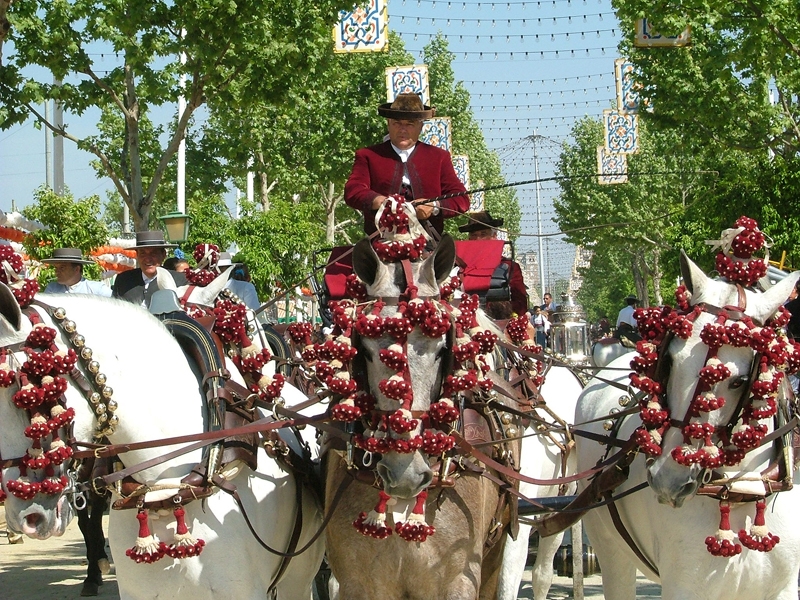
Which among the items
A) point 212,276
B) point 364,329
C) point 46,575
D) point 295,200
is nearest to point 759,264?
point 364,329

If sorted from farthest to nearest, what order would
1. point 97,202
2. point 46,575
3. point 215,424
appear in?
point 97,202 < point 46,575 < point 215,424

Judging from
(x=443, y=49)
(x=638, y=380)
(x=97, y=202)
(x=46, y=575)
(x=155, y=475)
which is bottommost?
(x=46, y=575)

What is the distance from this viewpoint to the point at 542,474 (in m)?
7.39

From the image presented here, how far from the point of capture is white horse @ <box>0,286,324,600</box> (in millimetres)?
4547

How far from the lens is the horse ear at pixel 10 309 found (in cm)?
412

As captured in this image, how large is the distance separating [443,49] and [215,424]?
45.4m

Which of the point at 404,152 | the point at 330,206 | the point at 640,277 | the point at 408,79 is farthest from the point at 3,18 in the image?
the point at 640,277

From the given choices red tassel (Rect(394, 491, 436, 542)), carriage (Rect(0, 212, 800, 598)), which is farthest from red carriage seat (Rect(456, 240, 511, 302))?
red tassel (Rect(394, 491, 436, 542))

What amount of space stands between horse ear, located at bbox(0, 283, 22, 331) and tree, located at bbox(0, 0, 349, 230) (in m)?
10.1

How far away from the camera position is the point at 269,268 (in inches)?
932

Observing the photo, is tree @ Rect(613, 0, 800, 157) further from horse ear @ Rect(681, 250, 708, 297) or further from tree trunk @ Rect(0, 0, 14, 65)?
horse ear @ Rect(681, 250, 708, 297)

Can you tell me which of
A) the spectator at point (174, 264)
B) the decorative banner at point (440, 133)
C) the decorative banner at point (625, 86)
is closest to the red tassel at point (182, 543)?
the spectator at point (174, 264)

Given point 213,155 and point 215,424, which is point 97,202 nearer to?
point 213,155

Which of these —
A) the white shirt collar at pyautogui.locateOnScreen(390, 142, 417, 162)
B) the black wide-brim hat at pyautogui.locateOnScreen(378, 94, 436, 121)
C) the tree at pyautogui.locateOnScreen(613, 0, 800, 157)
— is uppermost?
the tree at pyautogui.locateOnScreen(613, 0, 800, 157)
